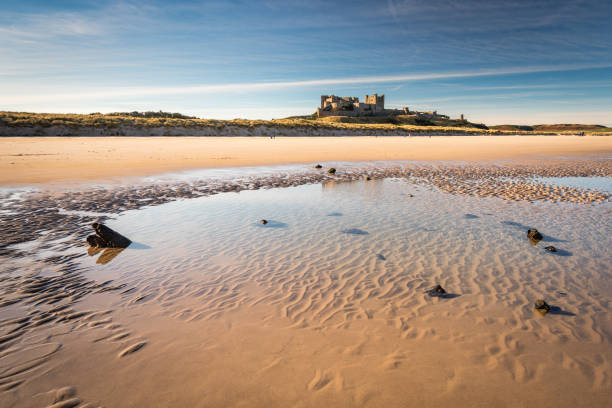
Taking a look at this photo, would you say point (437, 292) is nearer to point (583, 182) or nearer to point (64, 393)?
point (64, 393)

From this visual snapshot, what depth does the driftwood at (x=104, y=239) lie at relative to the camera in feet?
23.4

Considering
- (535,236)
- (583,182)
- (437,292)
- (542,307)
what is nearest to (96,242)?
(437,292)

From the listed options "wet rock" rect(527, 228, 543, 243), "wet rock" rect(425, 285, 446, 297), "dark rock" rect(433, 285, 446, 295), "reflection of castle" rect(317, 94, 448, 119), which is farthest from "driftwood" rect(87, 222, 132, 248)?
"reflection of castle" rect(317, 94, 448, 119)

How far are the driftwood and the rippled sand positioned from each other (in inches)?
13.9

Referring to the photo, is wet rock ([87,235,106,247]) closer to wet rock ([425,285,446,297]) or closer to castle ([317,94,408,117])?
→ wet rock ([425,285,446,297])

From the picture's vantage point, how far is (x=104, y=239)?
721 cm

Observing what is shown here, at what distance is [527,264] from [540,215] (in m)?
4.54

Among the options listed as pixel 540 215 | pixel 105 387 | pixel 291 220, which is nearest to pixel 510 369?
pixel 105 387

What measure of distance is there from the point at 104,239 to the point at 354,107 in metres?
153

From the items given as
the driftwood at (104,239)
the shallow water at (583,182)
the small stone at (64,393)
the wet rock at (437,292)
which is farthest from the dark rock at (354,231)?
the shallow water at (583,182)

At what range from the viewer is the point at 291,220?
945 cm

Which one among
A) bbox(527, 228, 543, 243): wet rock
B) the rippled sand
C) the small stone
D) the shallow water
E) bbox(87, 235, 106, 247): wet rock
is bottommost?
the small stone

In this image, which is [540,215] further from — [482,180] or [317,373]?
[317,373]

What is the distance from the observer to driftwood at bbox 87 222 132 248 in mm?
7141
